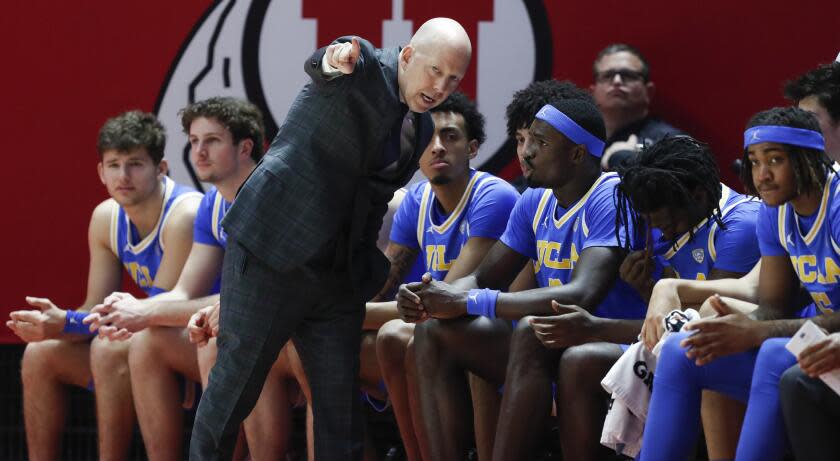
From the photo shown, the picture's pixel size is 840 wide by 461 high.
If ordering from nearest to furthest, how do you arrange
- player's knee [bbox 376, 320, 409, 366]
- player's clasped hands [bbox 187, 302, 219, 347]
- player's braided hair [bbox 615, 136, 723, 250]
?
player's braided hair [bbox 615, 136, 723, 250] < player's knee [bbox 376, 320, 409, 366] < player's clasped hands [bbox 187, 302, 219, 347]

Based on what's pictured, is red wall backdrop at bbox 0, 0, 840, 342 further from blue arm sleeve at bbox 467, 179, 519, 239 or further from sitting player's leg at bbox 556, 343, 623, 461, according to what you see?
sitting player's leg at bbox 556, 343, 623, 461

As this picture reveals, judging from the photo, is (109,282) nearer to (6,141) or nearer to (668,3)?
(6,141)

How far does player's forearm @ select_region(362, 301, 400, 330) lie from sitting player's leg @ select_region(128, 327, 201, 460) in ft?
2.32

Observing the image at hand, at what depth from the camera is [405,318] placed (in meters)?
3.67

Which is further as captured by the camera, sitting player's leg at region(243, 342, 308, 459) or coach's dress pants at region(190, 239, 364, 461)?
sitting player's leg at region(243, 342, 308, 459)

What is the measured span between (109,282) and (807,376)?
321cm

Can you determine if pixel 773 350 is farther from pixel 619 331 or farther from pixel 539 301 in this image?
pixel 539 301

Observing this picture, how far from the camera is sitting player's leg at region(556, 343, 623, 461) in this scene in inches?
126

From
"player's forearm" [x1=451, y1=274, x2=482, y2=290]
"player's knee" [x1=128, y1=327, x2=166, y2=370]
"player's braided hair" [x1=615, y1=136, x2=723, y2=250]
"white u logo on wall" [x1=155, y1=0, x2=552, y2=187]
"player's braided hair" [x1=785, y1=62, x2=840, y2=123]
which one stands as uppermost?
"white u logo on wall" [x1=155, y1=0, x2=552, y2=187]

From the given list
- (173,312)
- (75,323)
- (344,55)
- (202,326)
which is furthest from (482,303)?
(75,323)

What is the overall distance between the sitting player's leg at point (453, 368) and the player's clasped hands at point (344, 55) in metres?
0.94

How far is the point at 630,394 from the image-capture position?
3121 millimetres

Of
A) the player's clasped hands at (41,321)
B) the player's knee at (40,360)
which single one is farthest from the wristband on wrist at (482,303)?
the player's knee at (40,360)

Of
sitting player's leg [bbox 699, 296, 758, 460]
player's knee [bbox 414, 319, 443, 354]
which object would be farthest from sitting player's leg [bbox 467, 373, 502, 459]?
sitting player's leg [bbox 699, 296, 758, 460]
